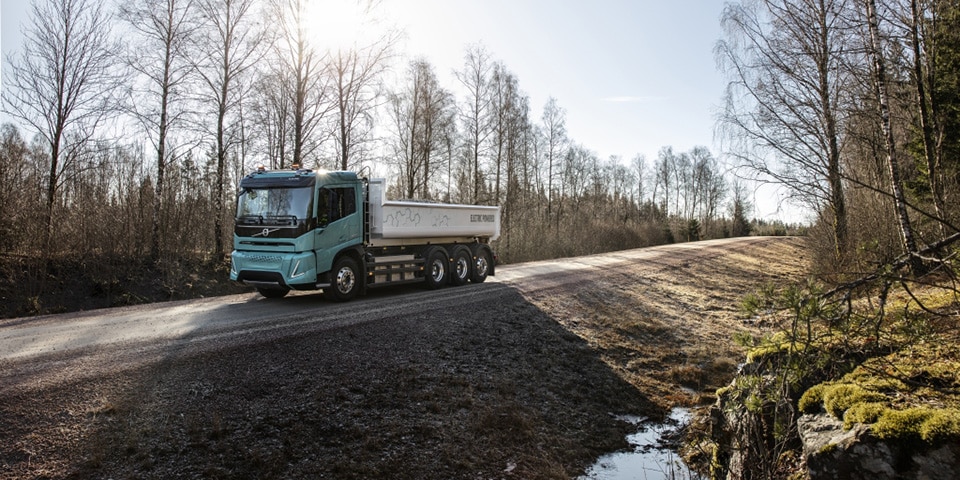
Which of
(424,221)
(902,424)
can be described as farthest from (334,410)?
(424,221)

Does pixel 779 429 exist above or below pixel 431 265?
below

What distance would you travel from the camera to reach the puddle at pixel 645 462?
16.8ft

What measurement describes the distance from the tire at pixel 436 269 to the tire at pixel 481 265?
110 centimetres

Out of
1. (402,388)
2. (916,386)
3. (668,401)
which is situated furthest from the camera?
(668,401)

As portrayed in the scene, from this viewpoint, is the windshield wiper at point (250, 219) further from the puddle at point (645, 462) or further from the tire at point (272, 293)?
the puddle at point (645, 462)

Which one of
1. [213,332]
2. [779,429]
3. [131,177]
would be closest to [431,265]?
[213,332]

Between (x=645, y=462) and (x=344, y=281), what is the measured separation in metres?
7.10

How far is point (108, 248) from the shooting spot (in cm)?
1305

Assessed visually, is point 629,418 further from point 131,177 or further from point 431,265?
point 131,177

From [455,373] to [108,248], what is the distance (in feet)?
37.9

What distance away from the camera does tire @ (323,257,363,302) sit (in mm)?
10281

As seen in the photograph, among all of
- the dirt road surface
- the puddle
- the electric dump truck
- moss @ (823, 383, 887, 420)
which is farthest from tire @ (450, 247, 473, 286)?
moss @ (823, 383, 887, 420)

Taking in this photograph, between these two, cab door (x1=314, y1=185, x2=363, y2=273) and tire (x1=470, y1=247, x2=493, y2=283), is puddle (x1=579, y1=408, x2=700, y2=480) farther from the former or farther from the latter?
tire (x1=470, y1=247, x2=493, y2=283)

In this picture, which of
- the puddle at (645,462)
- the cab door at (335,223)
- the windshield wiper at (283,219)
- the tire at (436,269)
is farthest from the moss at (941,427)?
the tire at (436,269)
